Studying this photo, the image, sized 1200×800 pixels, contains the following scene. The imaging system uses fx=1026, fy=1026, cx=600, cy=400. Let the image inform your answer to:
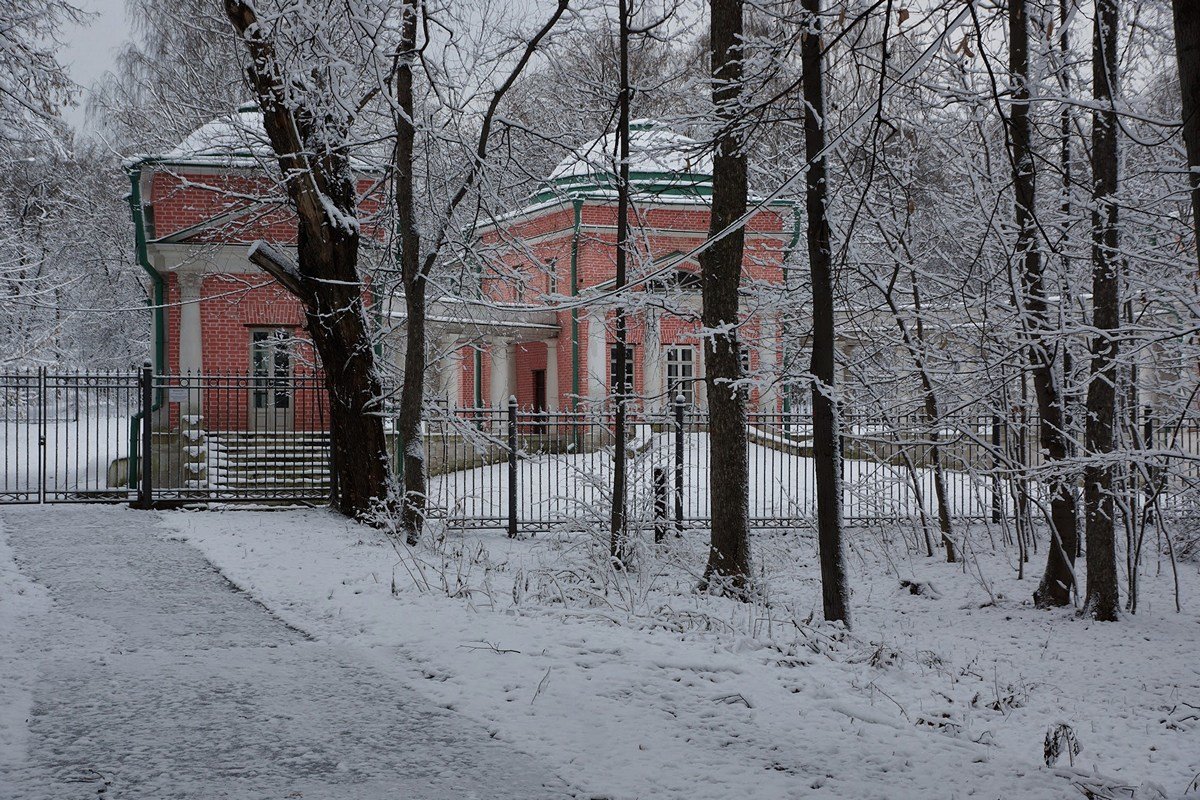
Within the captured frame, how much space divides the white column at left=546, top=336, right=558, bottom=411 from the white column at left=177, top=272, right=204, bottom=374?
10.1m

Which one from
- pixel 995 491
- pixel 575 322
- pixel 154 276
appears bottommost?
pixel 995 491

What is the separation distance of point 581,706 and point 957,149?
8.39 metres

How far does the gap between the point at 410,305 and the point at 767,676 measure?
779cm

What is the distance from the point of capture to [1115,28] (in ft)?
28.6

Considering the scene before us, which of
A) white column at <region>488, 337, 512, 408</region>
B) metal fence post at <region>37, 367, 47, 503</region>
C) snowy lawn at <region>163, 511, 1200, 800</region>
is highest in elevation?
white column at <region>488, 337, 512, 408</region>

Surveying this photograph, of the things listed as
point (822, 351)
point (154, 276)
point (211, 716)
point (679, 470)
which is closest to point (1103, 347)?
point (822, 351)

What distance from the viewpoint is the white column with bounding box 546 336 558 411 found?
2778 cm

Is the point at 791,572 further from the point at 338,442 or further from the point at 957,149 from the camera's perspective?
the point at 338,442

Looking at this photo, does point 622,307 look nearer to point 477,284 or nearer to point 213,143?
point 477,284

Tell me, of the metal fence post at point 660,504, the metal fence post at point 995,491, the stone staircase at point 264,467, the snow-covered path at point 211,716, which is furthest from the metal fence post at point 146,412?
the metal fence post at point 995,491

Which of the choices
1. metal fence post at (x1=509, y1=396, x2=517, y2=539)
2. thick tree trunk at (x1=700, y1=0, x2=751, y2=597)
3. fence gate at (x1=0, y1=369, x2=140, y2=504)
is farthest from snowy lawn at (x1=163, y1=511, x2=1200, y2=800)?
fence gate at (x1=0, y1=369, x2=140, y2=504)

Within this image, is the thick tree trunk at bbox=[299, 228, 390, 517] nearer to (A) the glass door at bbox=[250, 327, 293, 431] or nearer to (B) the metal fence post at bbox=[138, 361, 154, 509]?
(B) the metal fence post at bbox=[138, 361, 154, 509]

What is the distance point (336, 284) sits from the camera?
13062mm

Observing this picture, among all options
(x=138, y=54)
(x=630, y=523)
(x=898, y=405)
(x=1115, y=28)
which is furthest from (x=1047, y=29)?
(x=138, y=54)
